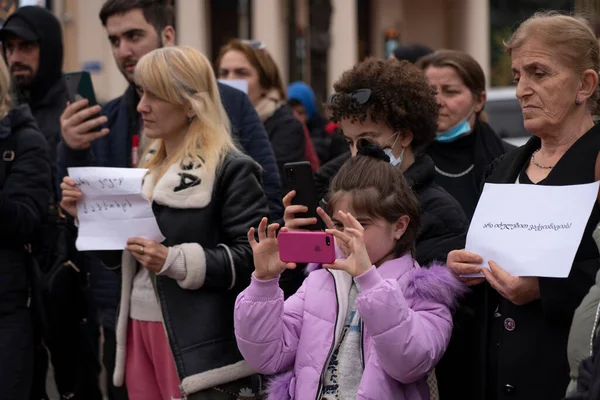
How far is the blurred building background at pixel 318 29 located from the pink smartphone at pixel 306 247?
114ft

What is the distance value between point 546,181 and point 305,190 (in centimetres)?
83

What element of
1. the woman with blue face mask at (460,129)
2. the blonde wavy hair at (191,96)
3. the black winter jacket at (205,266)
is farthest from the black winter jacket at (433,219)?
the woman with blue face mask at (460,129)

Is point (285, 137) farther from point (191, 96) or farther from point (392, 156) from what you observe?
point (392, 156)

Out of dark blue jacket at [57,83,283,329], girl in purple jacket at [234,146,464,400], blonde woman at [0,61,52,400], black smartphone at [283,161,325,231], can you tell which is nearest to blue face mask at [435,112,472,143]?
dark blue jacket at [57,83,283,329]

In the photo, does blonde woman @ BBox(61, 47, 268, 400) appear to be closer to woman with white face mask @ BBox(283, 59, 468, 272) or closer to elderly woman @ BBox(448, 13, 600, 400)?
woman with white face mask @ BBox(283, 59, 468, 272)

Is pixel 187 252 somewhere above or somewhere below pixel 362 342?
above

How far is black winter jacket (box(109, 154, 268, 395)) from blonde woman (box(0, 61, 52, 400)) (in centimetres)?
66

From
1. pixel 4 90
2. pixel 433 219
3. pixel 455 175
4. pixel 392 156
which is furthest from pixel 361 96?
pixel 4 90

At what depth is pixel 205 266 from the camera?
4.12m

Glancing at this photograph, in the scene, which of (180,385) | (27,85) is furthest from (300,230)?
(27,85)

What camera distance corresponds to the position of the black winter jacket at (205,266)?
13.5 feet

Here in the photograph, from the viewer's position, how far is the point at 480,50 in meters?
43.1

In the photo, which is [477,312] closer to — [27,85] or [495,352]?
[495,352]

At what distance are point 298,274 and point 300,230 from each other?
1.11 meters
